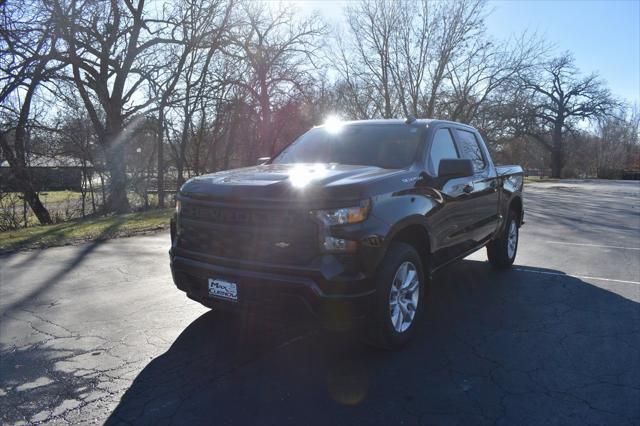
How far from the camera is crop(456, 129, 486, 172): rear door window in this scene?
536 centimetres

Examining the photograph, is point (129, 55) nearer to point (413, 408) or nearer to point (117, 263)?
point (117, 263)

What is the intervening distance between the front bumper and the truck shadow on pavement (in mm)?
208

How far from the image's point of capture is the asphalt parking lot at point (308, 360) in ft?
9.55

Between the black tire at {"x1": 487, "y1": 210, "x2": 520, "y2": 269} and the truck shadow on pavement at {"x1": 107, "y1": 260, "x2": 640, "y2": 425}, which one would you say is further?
the black tire at {"x1": 487, "y1": 210, "x2": 520, "y2": 269}

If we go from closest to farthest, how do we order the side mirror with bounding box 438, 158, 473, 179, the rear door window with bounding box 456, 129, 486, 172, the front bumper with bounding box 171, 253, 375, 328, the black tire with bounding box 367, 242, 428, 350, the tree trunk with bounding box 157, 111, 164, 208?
1. the front bumper with bounding box 171, 253, 375, 328
2. the black tire with bounding box 367, 242, 428, 350
3. the side mirror with bounding box 438, 158, 473, 179
4. the rear door window with bounding box 456, 129, 486, 172
5. the tree trunk with bounding box 157, 111, 164, 208

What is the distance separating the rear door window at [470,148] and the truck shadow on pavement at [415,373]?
1776mm

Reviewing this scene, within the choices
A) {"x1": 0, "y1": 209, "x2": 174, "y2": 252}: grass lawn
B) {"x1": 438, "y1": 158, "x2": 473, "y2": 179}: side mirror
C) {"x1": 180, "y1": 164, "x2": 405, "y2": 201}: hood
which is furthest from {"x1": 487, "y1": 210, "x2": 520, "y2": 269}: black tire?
{"x1": 0, "y1": 209, "x2": 174, "y2": 252}: grass lawn

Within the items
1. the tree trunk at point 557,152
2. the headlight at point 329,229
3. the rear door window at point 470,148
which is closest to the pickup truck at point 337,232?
the headlight at point 329,229

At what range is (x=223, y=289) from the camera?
3.54 metres

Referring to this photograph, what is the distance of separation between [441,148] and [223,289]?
2724mm

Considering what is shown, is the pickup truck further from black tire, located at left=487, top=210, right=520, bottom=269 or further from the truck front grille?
black tire, located at left=487, top=210, right=520, bottom=269

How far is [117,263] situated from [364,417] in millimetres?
5431

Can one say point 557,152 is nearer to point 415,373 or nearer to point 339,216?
point 415,373

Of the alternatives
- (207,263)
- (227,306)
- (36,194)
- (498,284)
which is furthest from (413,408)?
(36,194)
